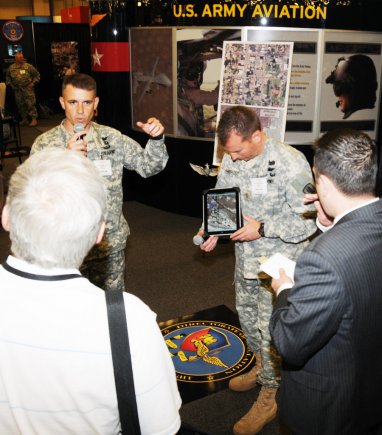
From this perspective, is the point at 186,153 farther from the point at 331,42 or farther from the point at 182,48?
the point at 331,42

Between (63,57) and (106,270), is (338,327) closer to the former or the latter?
(106,270)

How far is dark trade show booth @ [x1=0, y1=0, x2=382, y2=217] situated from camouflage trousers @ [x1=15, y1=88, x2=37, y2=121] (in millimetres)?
6643

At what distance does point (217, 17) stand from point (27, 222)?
4.56 m

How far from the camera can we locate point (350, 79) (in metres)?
5.27

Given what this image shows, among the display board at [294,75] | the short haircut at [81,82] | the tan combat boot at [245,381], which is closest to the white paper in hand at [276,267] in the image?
the tan combat boot at [245,381]

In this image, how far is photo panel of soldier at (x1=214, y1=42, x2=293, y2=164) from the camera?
4.30 m

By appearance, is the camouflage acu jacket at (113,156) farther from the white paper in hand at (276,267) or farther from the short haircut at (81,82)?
the white paper in hand at (276,267)

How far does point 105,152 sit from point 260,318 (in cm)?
134

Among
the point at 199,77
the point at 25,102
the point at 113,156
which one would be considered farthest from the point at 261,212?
the point at 25,102

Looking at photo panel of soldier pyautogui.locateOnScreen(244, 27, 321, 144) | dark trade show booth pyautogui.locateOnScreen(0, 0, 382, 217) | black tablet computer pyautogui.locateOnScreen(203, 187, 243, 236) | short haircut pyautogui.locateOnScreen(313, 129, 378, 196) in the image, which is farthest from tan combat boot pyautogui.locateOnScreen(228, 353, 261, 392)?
photo panel of soldier pyautogui.locateOnScreen(244, 27, 321, 144)

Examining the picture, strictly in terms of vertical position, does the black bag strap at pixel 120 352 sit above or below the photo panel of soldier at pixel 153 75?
below

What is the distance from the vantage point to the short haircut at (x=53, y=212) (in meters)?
1.12

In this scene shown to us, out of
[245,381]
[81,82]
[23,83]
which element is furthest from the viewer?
[23,83]

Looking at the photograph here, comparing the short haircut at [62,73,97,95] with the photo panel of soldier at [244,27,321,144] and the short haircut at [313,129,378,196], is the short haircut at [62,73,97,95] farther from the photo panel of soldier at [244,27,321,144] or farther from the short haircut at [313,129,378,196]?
the photo panel of soldier at [244,27,321,144]
